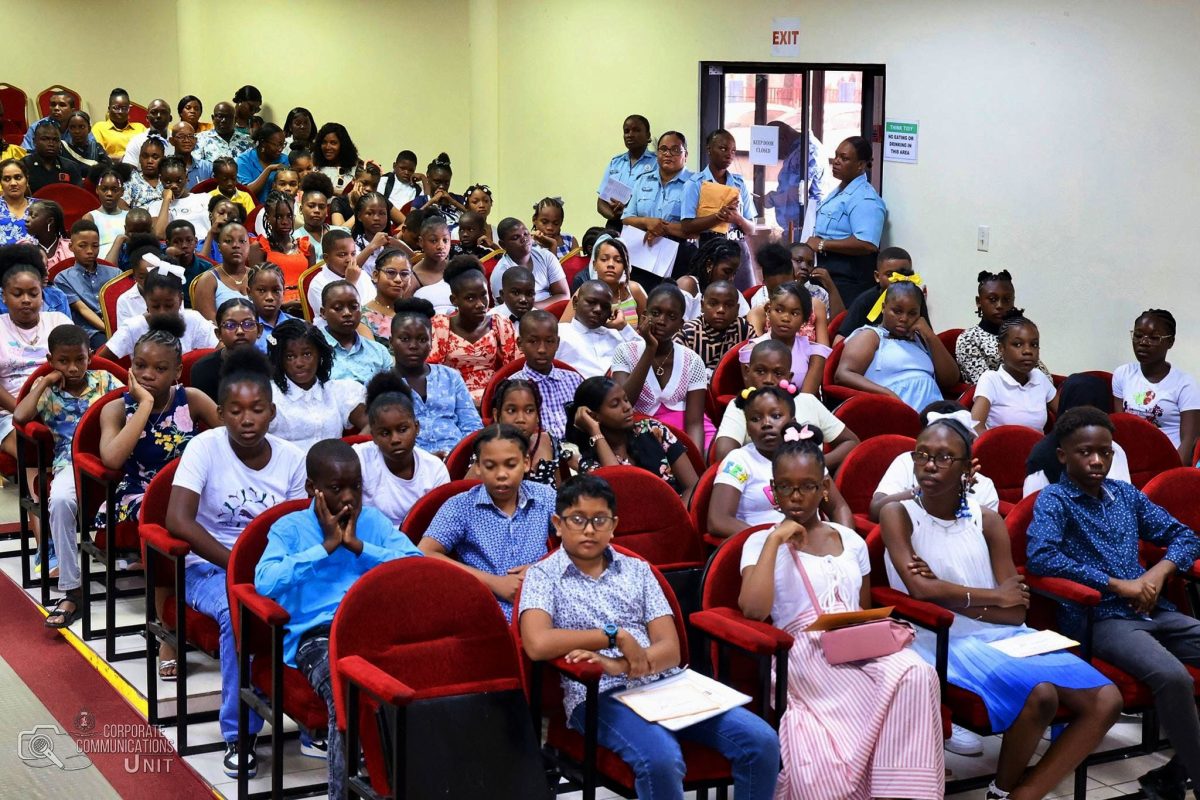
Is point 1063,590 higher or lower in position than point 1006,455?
lower

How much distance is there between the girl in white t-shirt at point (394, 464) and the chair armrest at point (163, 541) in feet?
2.01

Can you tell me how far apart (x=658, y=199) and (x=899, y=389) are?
10.6 ft

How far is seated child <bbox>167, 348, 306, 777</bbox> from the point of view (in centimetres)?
435

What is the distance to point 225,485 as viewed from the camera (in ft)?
14.8

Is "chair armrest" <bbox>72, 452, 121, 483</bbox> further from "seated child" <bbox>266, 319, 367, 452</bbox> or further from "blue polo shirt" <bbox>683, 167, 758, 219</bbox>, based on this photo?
"blue polo shirt" <bbox>683, 167, 758, 219</bbox>

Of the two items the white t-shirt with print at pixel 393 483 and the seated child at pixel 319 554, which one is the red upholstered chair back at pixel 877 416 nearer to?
the white t-shirt with print at pixel 393 483

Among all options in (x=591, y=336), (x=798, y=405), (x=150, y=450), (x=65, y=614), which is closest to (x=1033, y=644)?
(x=798, y=405)

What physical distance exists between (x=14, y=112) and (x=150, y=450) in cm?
1094

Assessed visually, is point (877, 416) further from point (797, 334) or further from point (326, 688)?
point (326, 688)

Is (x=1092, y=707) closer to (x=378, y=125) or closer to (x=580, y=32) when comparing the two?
(x=580, y=32)

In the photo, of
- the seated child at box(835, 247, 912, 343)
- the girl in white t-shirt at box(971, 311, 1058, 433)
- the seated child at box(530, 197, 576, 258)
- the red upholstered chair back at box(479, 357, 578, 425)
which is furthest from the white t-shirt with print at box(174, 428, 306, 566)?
the seated child at box(530, 197, 576, 258)

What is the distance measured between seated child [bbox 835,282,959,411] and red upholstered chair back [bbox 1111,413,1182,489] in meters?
1.03

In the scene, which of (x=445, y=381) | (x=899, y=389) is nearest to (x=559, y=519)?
(x=445, y=381)

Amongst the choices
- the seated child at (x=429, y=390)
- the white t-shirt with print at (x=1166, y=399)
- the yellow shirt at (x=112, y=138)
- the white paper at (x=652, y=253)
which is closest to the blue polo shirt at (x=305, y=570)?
the seated child at (x=429, y=390)
